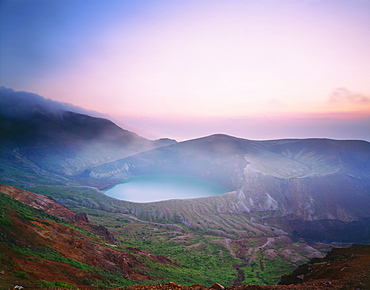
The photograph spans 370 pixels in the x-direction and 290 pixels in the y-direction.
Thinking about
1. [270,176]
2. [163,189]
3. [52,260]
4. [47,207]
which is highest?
[52,260]

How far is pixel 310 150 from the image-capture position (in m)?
129

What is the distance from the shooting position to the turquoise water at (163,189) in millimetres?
94938

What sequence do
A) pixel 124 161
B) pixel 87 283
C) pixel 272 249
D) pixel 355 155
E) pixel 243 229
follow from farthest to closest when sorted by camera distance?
1. pixel 124 161
2. pixel 355 155
3. pixel 243 229
4. pixel 272 249
5. pixel 87 283

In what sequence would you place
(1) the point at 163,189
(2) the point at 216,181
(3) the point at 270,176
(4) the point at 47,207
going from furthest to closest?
(2) the point at 216,181 → (1) the point at 163,189 → (3) the point at 270,176 → (4) the point at 47,207

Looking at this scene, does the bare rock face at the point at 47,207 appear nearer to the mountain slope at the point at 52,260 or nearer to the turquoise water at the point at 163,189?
the mountain slope at the point at 52,260

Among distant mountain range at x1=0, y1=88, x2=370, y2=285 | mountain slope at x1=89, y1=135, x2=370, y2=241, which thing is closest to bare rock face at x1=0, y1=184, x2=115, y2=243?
distant mountain range at x1=0, y1=88, x2=370, y2=285

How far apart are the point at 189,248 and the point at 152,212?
83.6 feet

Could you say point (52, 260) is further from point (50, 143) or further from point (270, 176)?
point (50, 143)

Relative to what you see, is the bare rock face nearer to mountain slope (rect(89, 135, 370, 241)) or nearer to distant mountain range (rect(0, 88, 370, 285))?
distant mountain range (rect(0, 88, 370, 285))

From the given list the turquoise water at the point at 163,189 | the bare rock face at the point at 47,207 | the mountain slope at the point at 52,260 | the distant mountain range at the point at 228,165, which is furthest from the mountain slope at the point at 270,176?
the mountain slope at the point at 52,260

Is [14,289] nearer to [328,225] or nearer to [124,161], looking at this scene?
[328,225]

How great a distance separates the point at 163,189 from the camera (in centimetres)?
10988

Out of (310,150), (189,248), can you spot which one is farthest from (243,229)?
(310,150)

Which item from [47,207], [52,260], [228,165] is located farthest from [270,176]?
[52,260]
